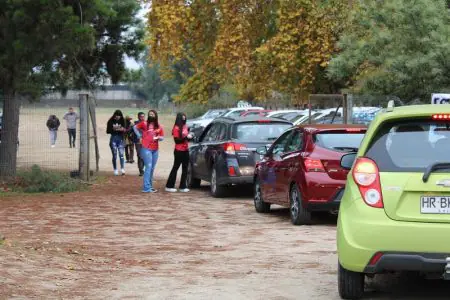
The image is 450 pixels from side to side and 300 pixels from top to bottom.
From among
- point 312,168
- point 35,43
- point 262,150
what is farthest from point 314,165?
point 35,43

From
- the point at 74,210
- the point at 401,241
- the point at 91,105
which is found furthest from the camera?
the point at 91,105

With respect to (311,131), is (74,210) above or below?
below

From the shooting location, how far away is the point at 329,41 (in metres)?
32.9

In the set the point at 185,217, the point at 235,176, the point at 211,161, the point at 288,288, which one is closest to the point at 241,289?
the point at 288,288

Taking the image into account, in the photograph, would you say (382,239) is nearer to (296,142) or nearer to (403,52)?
(296,142)

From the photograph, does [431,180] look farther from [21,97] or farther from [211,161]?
[21,97]

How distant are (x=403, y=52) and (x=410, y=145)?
15.6 meters

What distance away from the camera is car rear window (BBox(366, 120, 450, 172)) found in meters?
7.97

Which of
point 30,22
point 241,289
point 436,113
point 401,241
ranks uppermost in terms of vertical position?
point 30,22

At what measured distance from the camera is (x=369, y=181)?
26.2ft

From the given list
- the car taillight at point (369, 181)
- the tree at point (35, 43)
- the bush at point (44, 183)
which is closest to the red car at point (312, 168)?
the car taillight at point (369, 181)

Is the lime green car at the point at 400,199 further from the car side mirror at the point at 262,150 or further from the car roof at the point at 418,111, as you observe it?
the car side mirror at the point at 262,150

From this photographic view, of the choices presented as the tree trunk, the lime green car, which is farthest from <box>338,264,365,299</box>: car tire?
the tree trunk

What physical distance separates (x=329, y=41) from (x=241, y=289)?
962 inches
